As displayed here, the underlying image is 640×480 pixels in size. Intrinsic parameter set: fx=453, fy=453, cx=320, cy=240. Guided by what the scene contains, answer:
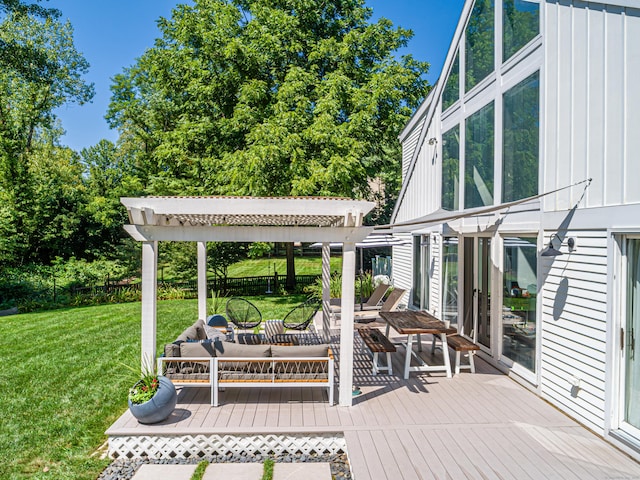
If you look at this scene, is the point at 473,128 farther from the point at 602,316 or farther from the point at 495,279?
the point at 602,316

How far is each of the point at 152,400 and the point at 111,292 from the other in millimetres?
13696

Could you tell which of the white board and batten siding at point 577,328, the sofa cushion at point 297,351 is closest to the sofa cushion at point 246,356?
the sofa cushion at point 297,351

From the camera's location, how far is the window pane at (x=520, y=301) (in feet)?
21.5

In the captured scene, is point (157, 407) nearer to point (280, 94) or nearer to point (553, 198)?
point (553, 198)

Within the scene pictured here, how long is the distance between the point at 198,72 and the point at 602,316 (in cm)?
1615

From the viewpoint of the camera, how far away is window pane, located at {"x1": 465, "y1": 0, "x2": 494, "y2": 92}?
797 centimetres

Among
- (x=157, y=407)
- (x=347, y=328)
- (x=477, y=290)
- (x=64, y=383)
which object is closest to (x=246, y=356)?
(x=157, y=407)

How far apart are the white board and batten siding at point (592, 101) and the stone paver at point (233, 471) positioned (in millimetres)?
4741

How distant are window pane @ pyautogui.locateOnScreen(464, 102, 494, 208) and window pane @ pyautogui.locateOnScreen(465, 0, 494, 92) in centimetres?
71

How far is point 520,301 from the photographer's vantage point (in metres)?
6.87

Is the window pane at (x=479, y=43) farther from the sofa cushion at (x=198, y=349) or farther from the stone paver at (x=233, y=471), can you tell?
the stone paver at (x=233, y=471)

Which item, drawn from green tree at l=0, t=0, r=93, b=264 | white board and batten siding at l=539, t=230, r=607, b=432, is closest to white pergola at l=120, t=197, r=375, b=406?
white board and batten siding at l=539, t=230, r=607, b=432

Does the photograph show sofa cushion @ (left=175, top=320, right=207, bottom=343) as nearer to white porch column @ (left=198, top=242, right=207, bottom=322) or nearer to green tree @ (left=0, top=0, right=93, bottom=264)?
white porch column @ (left=198, top=242, right=207, bottom=322)

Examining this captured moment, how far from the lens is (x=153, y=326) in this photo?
6.06 metres
